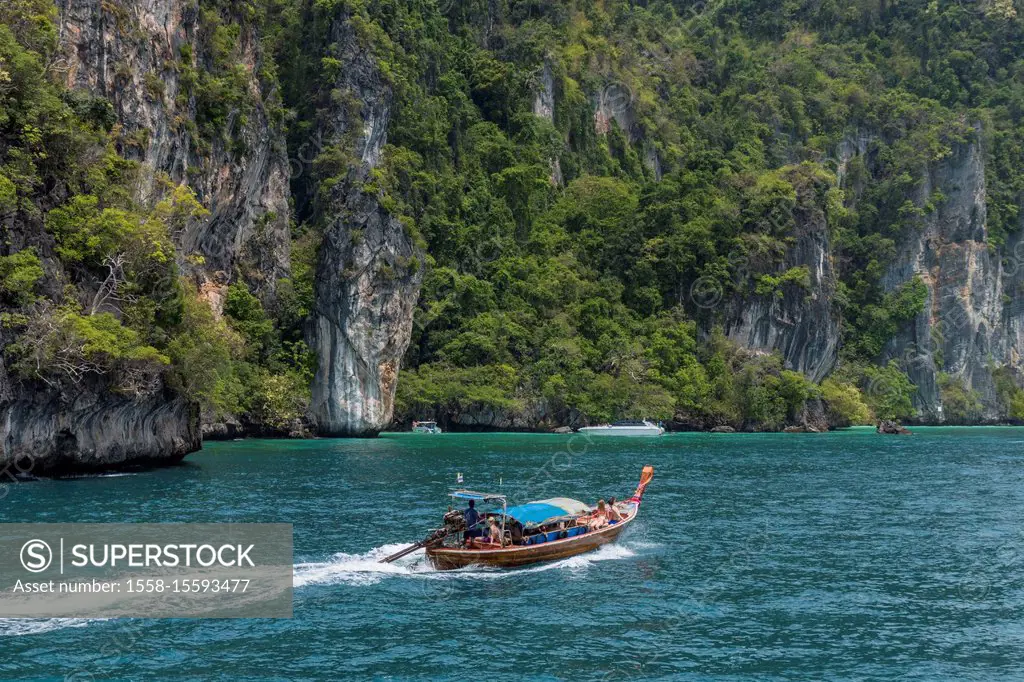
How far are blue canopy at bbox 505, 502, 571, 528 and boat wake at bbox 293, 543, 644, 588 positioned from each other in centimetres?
137

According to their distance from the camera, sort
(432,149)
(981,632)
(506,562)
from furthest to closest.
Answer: (432,149) < (506,562) < (981,632)

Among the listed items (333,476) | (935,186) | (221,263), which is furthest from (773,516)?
(935,186)

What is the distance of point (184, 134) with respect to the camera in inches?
2467

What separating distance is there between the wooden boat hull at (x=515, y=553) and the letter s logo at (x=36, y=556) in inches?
416

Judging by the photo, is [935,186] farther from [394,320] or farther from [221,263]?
[221,263]

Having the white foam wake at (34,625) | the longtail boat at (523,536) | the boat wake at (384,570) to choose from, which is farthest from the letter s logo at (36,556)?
the longtail boat at (523,536)

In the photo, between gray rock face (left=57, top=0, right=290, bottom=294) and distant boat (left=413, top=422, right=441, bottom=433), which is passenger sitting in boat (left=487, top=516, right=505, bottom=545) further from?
distant boat (left=413, top=422, right=441, bottom=433)

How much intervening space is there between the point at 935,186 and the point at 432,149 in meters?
67.6

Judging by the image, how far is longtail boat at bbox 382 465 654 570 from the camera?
1130 inches

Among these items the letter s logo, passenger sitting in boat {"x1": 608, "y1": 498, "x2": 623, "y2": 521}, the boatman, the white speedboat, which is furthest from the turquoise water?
the white speedboat

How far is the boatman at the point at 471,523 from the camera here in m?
29.5

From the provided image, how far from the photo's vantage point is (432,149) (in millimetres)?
101812

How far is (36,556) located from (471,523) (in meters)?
12.4

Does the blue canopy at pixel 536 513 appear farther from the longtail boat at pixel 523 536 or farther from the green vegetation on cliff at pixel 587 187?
the green vegetation on cliff at pixel 587 187
